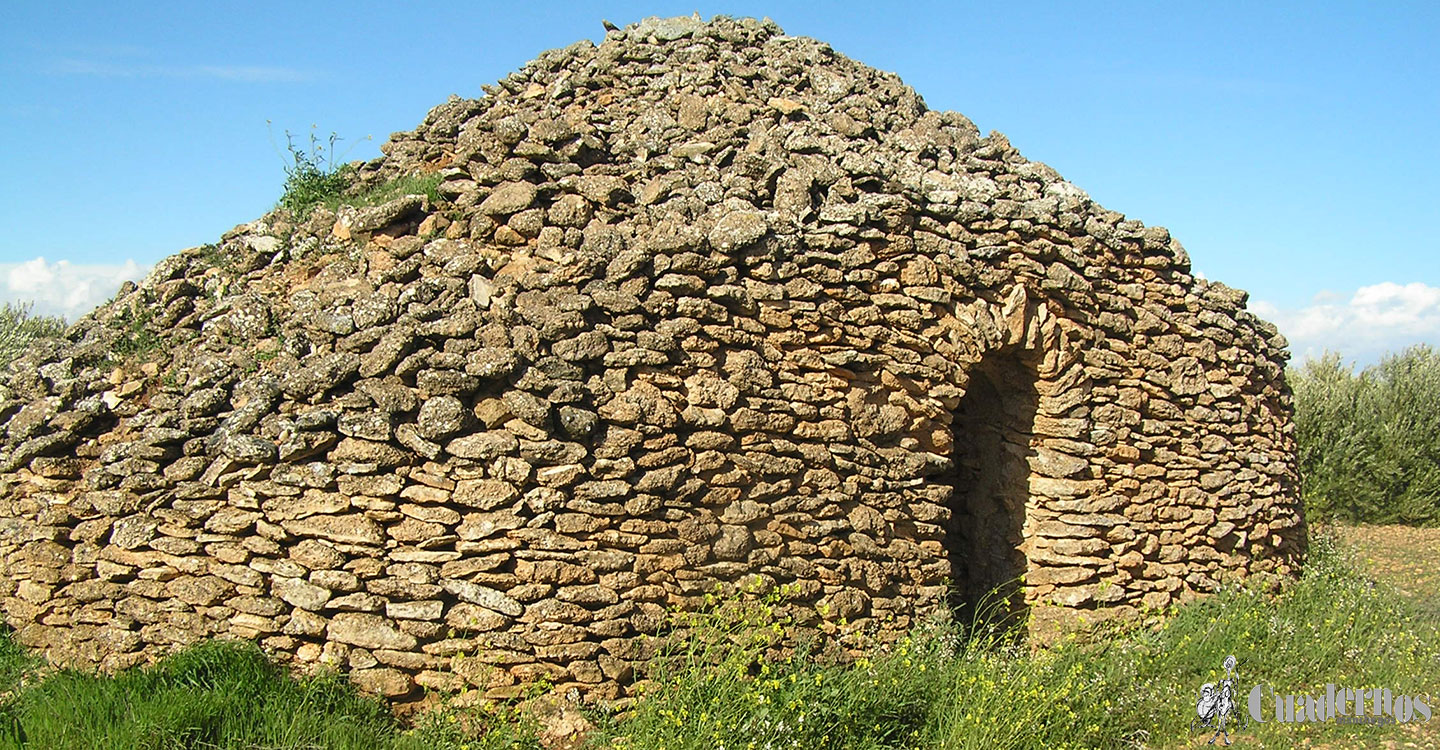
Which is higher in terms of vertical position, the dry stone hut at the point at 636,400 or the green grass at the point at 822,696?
the dry stone hut at the point at 636,400

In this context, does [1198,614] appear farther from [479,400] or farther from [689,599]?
[479,400]

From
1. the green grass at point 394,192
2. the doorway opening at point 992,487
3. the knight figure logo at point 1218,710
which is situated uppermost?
the green grass at point 394,192

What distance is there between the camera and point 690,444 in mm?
4750

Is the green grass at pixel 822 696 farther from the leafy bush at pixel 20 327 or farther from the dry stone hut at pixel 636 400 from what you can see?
the leafy bush at pixel 20 327

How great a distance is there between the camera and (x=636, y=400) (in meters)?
4.67

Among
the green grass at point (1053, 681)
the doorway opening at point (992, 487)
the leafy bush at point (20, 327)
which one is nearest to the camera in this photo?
the green grass at point (1053, 681)

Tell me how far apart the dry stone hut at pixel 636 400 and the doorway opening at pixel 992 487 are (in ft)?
0.08

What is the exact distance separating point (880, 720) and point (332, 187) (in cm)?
465

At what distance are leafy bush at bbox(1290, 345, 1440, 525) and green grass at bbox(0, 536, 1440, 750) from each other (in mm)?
5741

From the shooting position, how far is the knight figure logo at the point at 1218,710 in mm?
5285

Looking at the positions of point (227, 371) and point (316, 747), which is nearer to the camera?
point (316, 747)

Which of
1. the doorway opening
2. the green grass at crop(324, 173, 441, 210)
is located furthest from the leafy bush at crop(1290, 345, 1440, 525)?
the green grass at crop(324, 173, 441, 210)

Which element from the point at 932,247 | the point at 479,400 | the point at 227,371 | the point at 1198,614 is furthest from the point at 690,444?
the point at 1198,614

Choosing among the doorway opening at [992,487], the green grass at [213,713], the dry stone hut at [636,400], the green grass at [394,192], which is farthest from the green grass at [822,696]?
the green grass at [394,192]
